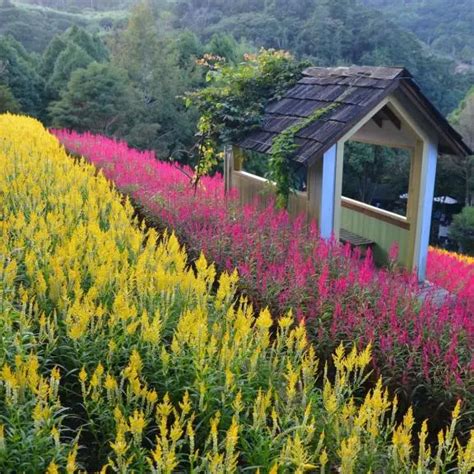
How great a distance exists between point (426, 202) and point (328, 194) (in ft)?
5.34

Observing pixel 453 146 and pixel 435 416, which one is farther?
pixel 453 146

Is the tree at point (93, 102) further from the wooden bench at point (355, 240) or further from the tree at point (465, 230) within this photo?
the tree at point (465, 230)

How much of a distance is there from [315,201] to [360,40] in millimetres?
51055

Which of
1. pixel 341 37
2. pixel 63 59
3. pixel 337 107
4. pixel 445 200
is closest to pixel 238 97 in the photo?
pixel 337 107

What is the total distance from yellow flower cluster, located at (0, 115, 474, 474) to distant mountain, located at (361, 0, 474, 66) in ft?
229

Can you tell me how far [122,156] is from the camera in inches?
454

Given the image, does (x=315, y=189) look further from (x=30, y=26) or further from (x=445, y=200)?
(x=30, y=26)

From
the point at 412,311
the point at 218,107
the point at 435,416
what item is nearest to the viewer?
the point at 435,416

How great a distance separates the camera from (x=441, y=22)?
7400 cm

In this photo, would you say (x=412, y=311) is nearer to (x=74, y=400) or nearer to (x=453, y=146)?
(x=74, y=400)

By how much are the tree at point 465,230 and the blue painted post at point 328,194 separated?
23.5m

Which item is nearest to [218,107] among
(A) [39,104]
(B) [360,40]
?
(A) [39,104]

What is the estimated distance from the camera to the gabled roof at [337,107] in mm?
7379

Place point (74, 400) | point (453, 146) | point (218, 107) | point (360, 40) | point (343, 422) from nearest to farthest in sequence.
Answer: point (343, 422), point (74, 400), point (453, 146), point (218, 107), point (360, 40)
